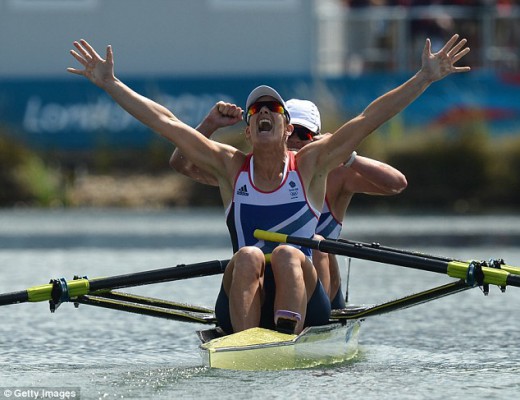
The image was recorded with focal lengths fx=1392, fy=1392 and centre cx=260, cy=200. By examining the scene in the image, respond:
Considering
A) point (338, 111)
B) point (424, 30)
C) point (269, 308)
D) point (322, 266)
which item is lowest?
point (269, 308)

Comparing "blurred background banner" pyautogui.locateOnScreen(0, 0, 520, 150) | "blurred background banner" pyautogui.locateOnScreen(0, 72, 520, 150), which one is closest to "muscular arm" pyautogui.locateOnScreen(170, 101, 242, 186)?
"blurred background banner" pyautogui.locateOnScreen(0, 0, 520, 150)

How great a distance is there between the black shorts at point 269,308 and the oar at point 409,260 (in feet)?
0.71

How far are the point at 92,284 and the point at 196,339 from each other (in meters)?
1.60

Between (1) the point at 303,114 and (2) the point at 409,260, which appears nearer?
(2) the point at 409,260

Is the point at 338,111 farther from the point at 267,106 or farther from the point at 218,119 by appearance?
the point at 267,106

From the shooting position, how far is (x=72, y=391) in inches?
292

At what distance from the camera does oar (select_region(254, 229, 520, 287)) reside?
27.0ft

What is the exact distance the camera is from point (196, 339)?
989cm

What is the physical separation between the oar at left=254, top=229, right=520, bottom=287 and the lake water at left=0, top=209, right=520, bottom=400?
0.56 m

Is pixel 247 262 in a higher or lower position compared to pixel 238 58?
lower

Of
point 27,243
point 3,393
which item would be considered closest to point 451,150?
point 27,243

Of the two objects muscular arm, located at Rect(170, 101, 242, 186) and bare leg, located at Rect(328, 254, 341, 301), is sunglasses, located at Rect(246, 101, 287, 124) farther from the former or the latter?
bare leg, located at Rect(328, 254, 341, 301)

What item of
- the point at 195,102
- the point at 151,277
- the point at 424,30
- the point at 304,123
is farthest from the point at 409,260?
the point at 195,102

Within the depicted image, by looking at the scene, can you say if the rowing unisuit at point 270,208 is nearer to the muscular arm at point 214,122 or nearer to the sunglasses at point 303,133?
the muscular arm at point 214,122
